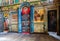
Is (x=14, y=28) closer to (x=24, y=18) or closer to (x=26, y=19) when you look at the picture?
(x=24, y=18)

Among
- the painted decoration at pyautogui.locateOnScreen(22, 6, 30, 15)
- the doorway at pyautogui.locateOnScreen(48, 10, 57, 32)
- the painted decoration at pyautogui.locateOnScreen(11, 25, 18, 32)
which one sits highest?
the painted decoration at pyautogui.locateOnScreen(22, 6, 30, 15)

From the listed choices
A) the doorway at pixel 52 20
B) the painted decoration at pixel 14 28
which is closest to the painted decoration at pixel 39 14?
the doorway at pixel 52 20

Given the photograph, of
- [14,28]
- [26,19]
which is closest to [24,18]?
[26,19]

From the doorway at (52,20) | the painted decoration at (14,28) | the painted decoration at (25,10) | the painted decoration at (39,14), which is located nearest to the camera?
the painted decoration at (39,14)

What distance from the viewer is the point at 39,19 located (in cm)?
1187

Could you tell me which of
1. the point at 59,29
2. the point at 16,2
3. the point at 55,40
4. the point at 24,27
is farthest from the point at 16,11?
the point at 55,40

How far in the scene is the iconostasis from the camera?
1177cm

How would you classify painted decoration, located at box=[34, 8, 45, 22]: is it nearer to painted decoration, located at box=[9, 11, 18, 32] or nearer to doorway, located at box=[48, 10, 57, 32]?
doorway, located at box=[48, 10, 57, 32]

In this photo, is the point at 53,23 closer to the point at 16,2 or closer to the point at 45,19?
the point at 45,19

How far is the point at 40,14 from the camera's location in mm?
11812

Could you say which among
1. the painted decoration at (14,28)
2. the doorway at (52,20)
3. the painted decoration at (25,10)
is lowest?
the painted decoration at (14,28)

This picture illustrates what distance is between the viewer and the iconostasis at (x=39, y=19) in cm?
1177

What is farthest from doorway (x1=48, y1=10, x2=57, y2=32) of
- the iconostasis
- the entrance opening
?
the entrance opening

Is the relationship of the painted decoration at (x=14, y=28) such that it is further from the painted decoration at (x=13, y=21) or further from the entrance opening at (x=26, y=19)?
the entrance opening at (x=26, y=19)
